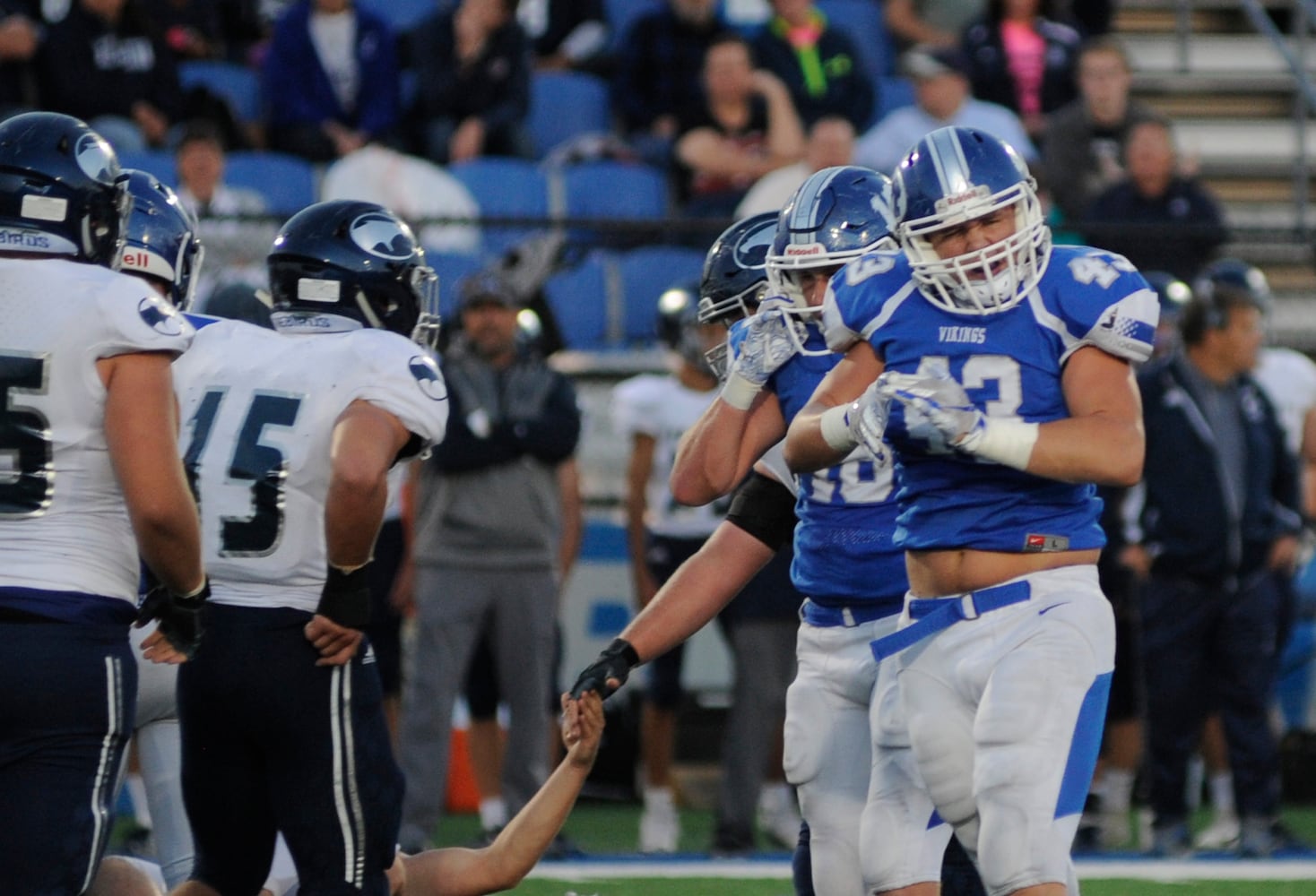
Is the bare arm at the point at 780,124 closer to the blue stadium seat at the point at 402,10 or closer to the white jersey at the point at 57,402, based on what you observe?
the blue stadium seat at the point at 402,10

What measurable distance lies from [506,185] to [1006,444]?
6.41 meters

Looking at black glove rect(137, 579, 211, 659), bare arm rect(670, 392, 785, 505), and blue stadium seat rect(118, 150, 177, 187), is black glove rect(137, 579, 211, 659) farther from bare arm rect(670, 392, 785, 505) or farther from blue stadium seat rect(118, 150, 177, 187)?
blue stadium seat rect(118, 150, 177, 187)

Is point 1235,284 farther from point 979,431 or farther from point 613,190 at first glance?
point 979,431

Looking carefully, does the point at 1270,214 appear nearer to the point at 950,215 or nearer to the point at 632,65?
the point at 632,65

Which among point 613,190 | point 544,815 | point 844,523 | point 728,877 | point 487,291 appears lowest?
point 728,877

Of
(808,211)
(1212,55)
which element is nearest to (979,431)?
(808,211)

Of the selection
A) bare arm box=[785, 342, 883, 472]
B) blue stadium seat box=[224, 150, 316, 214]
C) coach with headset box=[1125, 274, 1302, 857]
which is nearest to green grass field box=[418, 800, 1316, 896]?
coach with headset box=[1125, 274, 1302, 857]

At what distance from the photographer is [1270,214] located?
11.1 meters

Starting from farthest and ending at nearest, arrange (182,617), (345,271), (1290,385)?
(1290,385)
(345,271)
(182,617)

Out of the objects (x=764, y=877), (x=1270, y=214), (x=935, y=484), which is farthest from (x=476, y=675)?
(x=1270, y=214)

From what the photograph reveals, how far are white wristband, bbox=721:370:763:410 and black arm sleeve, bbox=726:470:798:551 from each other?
1.00 ft

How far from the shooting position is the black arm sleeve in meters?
4.37

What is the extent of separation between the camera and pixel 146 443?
11.0ft

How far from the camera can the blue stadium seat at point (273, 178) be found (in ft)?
30.6
